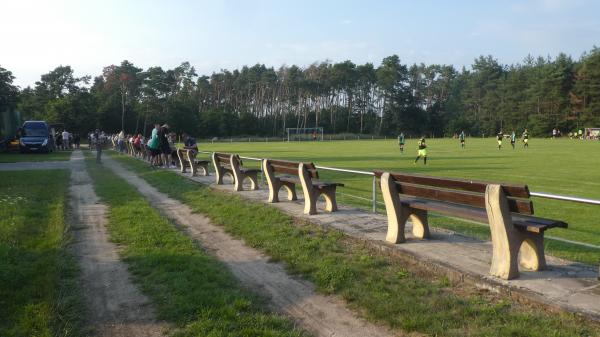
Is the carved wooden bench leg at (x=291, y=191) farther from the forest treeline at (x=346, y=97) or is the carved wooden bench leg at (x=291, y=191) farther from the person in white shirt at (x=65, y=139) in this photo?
the forest treeline at (x=346, y=97)

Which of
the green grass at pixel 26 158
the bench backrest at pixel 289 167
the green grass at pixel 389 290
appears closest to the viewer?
the green grass at pixel 389 290

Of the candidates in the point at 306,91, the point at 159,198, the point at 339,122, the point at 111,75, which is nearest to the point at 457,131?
the point at 339,122

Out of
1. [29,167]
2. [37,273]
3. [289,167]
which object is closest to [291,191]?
[289,167]

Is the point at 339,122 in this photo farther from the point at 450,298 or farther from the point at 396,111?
the point at 450,298

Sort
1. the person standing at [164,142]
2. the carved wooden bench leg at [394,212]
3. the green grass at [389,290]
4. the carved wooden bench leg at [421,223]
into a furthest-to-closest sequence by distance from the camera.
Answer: the person standing at [164,142] < the carved wooden bench leg at [421,223] < the carved wooden bench leg at [394,212] < the green grass at [389,290]

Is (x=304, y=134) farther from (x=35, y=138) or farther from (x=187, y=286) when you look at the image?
(x=187, y=286)

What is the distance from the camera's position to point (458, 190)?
5895 mm

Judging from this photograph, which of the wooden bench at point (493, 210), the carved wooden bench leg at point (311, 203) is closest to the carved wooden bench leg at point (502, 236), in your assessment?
the wooden bench at point (493, 210)

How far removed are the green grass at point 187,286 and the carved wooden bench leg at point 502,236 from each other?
210 centimetres

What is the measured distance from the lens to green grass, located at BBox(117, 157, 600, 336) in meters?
3.85

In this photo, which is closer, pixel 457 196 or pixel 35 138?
pixel 457 196

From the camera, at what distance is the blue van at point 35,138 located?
33.9 m

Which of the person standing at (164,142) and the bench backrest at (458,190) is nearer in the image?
the bench backrest at (458,190)

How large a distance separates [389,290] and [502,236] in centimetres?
121
